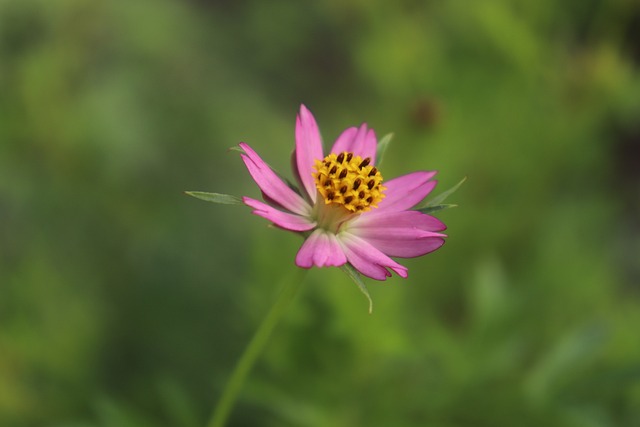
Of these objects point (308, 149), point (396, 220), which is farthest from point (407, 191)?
point (308, 149)

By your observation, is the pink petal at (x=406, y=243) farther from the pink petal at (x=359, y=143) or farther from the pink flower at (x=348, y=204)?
the pink petal at (x=359, y=143)

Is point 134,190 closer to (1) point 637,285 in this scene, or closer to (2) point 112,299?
(2) point 112,299

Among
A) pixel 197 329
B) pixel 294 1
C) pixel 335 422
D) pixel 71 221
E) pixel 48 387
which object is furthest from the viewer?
pixel 294 1

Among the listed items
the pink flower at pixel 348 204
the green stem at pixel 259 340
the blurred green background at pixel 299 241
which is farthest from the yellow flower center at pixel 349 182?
the blurred green background at pixel 299 241

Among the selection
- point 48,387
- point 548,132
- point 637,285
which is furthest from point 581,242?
point 48,387

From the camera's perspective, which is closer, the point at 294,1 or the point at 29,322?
the point at 29,322

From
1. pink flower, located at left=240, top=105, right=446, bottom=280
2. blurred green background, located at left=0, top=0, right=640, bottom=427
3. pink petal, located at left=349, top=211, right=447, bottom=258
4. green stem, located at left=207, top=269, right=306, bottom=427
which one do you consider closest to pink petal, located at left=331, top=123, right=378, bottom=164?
pink flower, located at left=240, top=105, right=446, bottom=280
